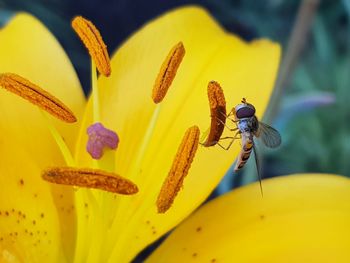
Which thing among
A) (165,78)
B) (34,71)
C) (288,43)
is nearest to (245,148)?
(165,78)

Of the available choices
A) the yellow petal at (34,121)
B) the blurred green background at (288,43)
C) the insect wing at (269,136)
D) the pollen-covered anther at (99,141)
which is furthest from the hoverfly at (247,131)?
the blurred green background at (288,43)

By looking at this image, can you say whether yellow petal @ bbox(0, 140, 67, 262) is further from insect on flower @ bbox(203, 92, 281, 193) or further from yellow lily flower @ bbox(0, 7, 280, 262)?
insect on flower @ bbox(203, 92, 281, 193)

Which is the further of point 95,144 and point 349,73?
point 349,73

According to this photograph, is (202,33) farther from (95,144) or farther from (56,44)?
(95,144)

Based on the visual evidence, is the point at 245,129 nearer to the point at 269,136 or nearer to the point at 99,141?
the point at 269,136

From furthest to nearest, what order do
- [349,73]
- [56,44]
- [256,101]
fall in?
1. [349,73]
2. [56,44]
3. [256,101]

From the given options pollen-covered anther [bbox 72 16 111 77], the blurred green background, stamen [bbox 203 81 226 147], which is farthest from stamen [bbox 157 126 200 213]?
the blurred green background

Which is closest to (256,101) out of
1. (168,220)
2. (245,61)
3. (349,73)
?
(245,61)

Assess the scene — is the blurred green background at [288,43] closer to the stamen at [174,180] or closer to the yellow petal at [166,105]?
the yellow petal at [166,105]
